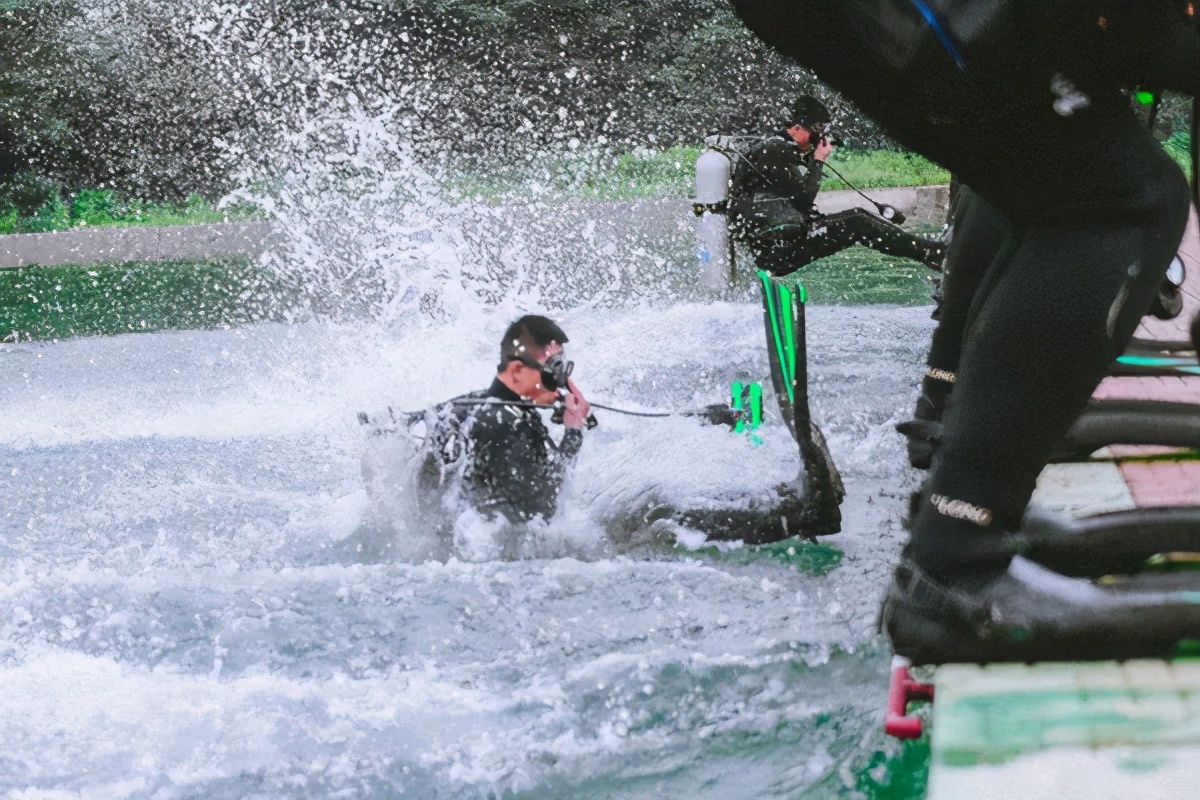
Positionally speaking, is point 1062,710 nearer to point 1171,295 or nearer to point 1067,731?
point 1067,731

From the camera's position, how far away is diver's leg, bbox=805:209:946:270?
257 inches

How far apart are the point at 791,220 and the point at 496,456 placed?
3497 millimetres

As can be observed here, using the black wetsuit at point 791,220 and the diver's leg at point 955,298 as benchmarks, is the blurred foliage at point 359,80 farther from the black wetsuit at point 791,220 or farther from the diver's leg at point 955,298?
the diver's leg at point 955,298

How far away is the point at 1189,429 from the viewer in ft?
6.88

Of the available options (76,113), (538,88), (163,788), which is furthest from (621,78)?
(163,788)

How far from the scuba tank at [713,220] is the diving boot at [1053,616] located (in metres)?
7.18

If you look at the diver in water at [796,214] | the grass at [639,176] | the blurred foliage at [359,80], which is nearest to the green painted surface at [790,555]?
the diver in water at [796,214]

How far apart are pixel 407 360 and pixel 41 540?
7.09ft

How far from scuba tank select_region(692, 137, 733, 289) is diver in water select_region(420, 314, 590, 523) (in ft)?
13.9

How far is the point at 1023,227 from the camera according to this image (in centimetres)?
134

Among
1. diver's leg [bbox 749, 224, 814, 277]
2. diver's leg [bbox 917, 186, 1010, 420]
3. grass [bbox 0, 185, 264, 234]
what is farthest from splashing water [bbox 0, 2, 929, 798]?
grass [bbox 0, 185, 264, 234]

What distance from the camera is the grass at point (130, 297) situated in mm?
9969

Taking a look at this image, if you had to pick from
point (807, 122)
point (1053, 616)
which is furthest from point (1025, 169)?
point (807, 122)

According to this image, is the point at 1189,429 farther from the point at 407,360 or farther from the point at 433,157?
the point at 433,157
